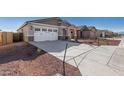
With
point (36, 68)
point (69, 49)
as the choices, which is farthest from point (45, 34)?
point (36, 68)

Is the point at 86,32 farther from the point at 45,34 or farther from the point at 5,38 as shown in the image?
the point at 5,38

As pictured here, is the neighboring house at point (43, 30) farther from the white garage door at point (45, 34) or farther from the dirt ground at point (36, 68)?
the dirt ground at point (36, 68)

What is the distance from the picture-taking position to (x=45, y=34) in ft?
37.4

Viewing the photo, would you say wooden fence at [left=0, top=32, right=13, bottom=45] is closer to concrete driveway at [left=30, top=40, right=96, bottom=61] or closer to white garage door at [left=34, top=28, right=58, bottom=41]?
white garage door at [left=34, top=28, right=58, bottom=41]

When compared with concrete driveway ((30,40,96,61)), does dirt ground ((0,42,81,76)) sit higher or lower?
lower

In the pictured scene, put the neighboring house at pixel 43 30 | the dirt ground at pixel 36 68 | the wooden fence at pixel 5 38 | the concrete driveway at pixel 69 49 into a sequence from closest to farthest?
the dirt ground at pixel 36 68 < the concrete driveway at pixel 69 49 < the wooden fence at pixel 5 38 < the neighboring house at pixel 43 30

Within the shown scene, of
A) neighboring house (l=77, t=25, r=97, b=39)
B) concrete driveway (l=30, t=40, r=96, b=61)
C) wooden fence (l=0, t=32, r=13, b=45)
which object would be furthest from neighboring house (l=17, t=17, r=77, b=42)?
neighboring house (l=77, t=25, r=97, b=39)

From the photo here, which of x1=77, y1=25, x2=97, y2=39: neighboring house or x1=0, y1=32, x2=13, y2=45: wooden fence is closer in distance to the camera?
x1=77, y1=25, x2=97, y2=39: neighboring house

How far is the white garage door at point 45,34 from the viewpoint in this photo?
11.0 m

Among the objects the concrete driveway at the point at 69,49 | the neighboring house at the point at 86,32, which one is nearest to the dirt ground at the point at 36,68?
the concrete driveway at the point at 69,49

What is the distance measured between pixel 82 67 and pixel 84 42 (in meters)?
3.95

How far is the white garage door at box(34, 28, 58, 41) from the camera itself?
11014 mm
